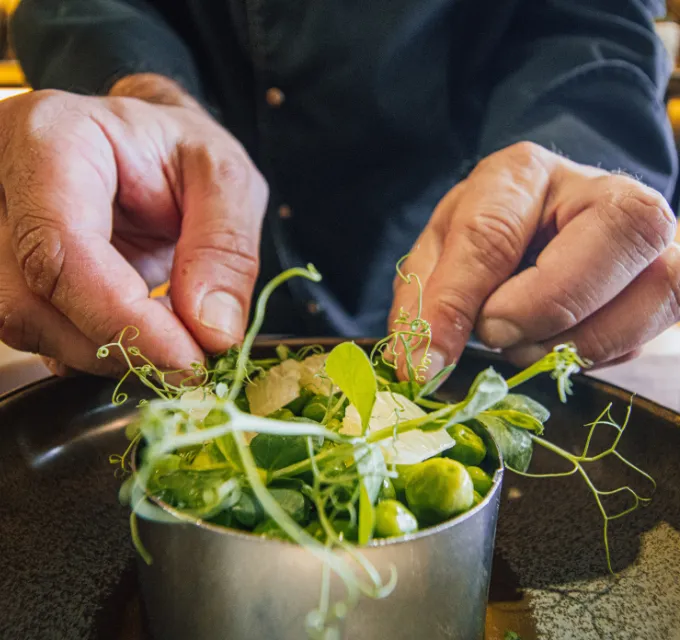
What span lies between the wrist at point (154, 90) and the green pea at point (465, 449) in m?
0.54

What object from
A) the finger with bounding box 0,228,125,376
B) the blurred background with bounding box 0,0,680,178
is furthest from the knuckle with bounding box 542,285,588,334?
the blurred background with bounding box 0,0,680,178

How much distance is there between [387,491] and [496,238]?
26 cm

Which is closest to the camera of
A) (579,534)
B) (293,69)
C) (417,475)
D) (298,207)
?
(417,475)

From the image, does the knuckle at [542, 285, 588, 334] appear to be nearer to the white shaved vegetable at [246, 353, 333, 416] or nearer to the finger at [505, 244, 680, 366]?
the finger at [505, 244, 680, 366]

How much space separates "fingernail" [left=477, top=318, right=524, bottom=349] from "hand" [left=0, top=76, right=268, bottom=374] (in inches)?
7.4

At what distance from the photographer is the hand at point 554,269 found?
0.47 meters

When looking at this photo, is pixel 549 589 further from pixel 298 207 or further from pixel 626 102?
pixel 298 207

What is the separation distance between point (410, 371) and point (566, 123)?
1.47ft

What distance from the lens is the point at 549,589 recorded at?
0.40m

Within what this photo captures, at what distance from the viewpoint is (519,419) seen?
38cm

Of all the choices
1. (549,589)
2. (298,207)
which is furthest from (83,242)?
(298,207)

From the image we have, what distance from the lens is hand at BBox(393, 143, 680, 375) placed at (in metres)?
0.47

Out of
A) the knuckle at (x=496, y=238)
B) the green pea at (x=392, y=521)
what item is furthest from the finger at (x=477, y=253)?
the green pea at (x=392, y=521)

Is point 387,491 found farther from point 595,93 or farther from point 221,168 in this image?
point 595,93
